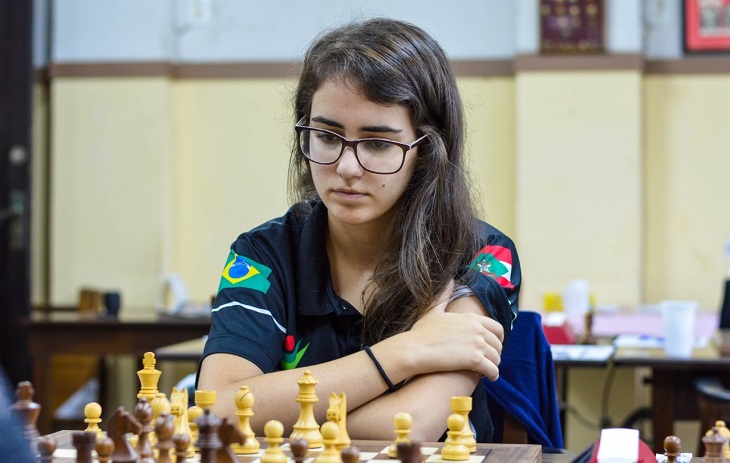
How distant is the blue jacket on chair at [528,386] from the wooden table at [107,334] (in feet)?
8.75

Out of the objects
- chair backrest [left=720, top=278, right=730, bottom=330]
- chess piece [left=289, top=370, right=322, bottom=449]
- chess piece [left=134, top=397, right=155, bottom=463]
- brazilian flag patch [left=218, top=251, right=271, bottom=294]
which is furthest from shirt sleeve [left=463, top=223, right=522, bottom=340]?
chair backrest [left=720, top=278, right=730, bottom=330]

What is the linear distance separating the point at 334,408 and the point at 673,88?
4.53 meters

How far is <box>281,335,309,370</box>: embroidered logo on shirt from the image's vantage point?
178cm

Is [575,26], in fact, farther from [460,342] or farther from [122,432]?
[122,432]

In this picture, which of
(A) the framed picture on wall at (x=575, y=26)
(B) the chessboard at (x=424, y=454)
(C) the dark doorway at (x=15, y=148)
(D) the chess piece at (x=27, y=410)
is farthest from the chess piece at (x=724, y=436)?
(C) the dark doorway at (x=15, y=148)

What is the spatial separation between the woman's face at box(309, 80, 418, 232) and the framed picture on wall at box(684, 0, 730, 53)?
405 centimetres

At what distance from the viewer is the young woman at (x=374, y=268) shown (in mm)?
1562

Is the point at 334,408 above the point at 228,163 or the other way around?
the other way around

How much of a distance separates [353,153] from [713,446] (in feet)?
2.37

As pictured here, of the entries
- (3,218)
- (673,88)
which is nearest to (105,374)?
(3,218)

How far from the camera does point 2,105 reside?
18.5ft

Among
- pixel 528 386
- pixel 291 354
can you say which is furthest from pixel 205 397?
pixel 528 386

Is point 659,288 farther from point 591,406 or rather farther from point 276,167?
point 276,167

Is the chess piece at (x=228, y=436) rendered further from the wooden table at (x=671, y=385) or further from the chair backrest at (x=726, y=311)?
the chair backrest at (x=726, y=311)
